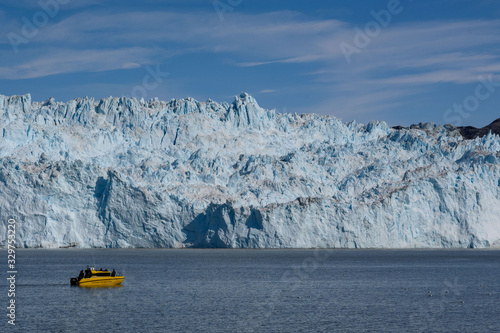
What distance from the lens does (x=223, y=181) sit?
3526 inches

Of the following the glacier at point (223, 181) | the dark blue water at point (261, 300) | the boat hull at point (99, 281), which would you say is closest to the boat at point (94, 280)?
the boat hull at point (99, 281)

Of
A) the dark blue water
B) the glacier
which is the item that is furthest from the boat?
the glacier

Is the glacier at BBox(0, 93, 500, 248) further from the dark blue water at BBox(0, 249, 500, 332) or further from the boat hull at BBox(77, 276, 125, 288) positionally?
the boat hull at BBox(77, 276, 125, 288)

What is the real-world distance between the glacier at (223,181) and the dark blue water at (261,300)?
54.1 ft

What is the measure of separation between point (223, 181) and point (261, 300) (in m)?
54.4

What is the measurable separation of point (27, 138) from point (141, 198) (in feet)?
83.1

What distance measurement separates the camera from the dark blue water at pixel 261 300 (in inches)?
1115

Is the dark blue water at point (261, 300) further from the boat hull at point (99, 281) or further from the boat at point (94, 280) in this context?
the boat hull at point (99, 281)

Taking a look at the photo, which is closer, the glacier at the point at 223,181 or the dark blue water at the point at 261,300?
the dark blue water at the point at 261,300

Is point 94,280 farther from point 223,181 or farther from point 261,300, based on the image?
point 223,181

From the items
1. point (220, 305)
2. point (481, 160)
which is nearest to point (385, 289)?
point (220, 305)

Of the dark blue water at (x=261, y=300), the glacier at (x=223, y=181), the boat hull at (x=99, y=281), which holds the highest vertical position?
the glacier at (x=223, y=181)

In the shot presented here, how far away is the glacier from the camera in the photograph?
7250cm

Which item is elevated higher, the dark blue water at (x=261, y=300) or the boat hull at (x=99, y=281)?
the boat hull at (x=99, y=281)
